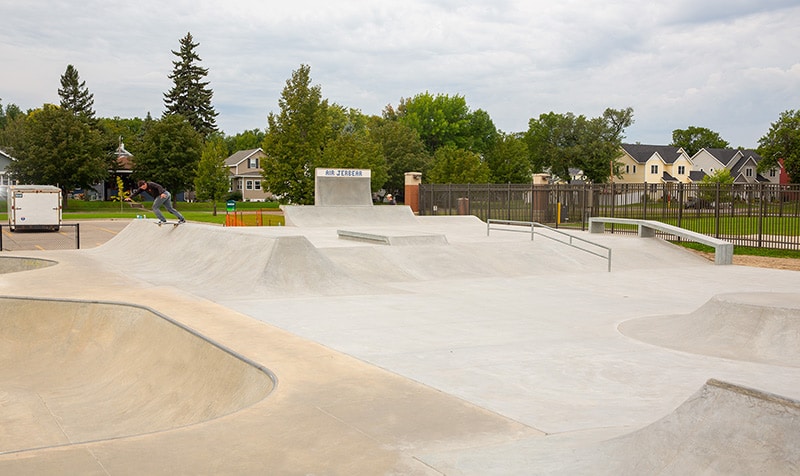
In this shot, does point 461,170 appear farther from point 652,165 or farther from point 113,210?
point 652,165

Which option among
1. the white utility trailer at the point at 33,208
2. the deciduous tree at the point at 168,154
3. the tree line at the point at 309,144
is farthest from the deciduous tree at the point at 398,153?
the white utility trailer at the point at 33,208

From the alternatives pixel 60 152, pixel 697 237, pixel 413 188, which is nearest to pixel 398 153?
pixel 60 152

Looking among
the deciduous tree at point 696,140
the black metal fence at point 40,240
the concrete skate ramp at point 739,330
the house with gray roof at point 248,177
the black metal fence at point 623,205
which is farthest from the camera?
the deciduous tree at point 696,140

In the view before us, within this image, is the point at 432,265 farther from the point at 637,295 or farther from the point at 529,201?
the point at 529,201

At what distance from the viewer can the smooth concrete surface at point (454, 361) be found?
172 inches

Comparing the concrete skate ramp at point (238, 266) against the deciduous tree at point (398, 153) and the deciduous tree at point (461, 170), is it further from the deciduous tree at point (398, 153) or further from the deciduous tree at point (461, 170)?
the deciduous tree at point (398, 153)

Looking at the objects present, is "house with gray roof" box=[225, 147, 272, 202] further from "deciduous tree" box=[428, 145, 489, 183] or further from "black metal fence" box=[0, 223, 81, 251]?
"black metal fence" box=[0, 223, 81, 251]

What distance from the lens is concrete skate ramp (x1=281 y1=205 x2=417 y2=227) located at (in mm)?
28781

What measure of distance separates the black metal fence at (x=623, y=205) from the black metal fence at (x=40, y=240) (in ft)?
61.2

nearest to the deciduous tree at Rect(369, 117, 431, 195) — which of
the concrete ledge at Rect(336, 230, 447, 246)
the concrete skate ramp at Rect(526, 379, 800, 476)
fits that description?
the concrete ledge at Rect(336, 230, 447, 246)

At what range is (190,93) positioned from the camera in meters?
87.9

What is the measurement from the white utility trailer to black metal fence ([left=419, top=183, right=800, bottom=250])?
1942 cm

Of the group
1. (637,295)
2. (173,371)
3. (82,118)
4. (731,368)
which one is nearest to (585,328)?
(731,368)

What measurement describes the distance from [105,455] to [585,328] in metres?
7.36
